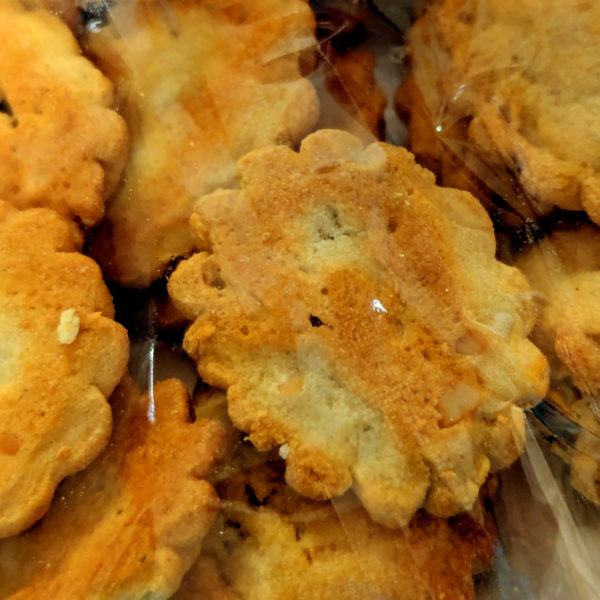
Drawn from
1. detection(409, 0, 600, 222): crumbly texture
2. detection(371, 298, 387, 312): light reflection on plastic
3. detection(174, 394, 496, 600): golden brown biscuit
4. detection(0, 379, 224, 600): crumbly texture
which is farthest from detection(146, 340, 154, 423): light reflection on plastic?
detection(409, 0, 600, 222): crumbly texture

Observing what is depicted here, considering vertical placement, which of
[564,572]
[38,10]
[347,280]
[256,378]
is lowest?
[564,572]

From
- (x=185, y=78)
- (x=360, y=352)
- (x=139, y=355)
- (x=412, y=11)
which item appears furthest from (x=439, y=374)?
(x=412, y=11)

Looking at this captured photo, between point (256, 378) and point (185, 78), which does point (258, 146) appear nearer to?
point (185, 78)

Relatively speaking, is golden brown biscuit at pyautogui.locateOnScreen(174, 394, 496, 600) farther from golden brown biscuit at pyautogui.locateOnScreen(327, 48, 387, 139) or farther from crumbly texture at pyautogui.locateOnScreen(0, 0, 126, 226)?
golden brown biscuit at pyautogui.locateOnScreen(327, 48, 387, 139)

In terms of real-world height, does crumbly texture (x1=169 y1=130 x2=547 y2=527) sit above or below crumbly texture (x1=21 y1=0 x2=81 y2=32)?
below

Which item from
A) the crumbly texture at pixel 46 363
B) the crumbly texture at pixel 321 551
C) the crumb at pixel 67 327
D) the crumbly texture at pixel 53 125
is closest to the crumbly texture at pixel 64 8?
the crumbly texture at pixel 53 125
